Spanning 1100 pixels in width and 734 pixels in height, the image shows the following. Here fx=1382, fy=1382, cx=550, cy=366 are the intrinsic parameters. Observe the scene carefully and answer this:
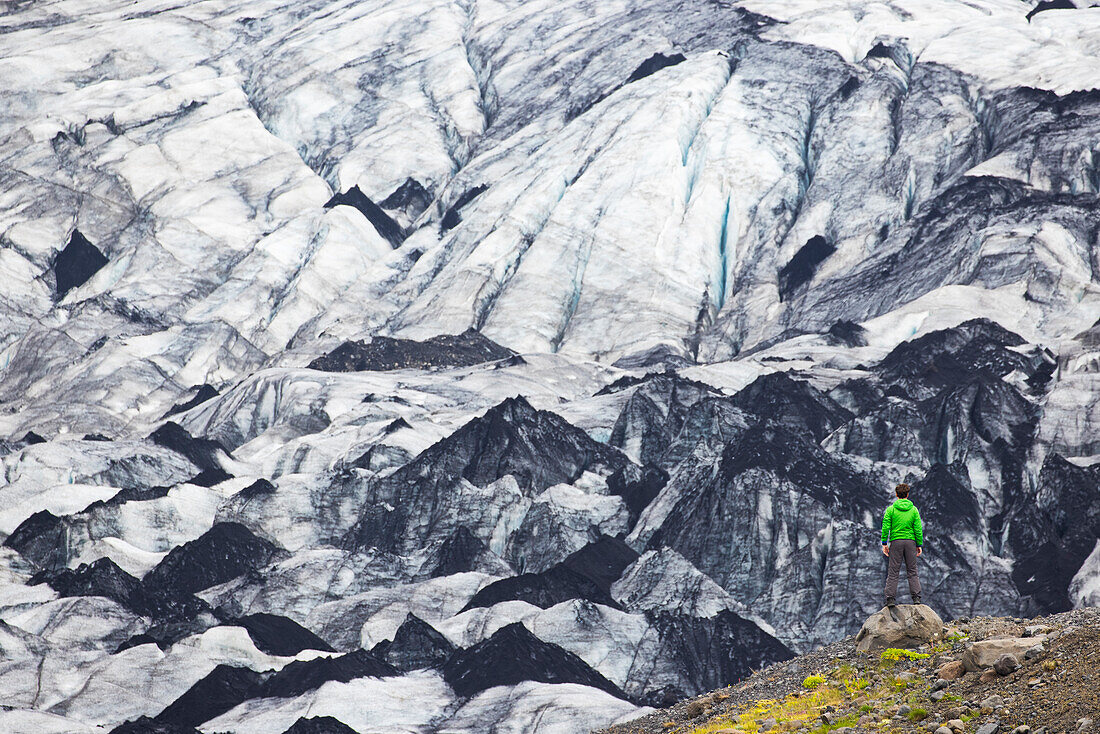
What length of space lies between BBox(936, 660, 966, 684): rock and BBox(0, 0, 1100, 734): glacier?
33021 mm

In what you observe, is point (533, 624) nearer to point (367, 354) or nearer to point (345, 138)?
point (367, 354)

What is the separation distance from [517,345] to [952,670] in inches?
3537

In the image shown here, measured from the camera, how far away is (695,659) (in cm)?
6544

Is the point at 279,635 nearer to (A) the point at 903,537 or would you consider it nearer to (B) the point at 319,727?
(B) the point at 319,727

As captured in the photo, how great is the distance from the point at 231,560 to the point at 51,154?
8220 cm

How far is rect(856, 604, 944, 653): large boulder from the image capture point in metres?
27.8

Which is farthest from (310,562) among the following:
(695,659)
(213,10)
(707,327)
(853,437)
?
(213,10)

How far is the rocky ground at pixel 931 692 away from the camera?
2003 cm

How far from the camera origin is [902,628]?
28.0 metres

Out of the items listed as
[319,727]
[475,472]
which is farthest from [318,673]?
[475,472]

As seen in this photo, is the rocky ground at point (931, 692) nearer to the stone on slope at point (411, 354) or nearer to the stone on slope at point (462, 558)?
the stone on slope at point (462, 558)

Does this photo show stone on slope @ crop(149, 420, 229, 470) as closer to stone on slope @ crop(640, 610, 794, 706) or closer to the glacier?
the glacier

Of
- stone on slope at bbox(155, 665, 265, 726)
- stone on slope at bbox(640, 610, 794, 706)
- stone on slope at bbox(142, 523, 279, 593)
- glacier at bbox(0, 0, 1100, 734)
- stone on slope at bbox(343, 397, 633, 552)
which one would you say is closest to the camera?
stone on slope at bbox(155, 665, 265, 726)

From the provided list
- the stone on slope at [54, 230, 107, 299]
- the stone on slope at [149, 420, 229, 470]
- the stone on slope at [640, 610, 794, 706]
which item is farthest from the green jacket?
the stone on slope at [54, 230, 107, 299]
